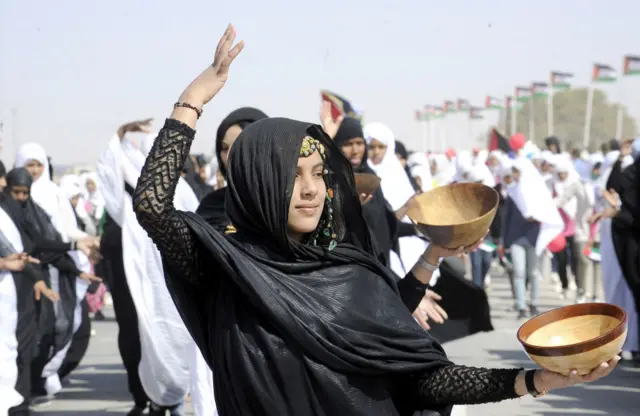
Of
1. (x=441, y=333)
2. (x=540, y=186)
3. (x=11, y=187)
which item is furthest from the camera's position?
(x=540, y=186)

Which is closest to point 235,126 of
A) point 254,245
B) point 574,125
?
point 254,245

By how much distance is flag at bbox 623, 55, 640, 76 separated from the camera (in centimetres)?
3459

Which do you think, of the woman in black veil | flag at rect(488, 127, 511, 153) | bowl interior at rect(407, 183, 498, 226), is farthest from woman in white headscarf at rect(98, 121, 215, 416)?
flag at rect(488, 127, 511, 153)

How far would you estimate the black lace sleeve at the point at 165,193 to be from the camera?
2.69m

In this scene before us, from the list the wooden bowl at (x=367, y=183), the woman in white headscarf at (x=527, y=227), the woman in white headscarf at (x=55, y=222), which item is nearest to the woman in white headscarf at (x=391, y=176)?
the woman in white headscarf at (x=55, y=222)

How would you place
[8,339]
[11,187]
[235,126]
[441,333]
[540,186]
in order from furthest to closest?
[540,186]
[11,187]
[441,333]
[8,339]
[235,126]

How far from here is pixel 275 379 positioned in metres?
2.77

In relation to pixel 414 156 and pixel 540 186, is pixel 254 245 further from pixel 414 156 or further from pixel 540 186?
pixel 414 156

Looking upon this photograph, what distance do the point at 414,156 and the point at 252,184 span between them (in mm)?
14165

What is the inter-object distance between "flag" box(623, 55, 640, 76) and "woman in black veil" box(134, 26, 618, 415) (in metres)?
33.2

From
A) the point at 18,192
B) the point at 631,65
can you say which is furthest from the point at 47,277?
the point at 631,65

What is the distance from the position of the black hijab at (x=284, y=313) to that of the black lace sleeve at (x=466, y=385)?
1.6 inches

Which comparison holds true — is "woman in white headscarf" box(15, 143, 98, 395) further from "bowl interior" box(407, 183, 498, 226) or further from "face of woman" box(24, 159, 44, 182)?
"bowl interior" box(407, 183, 498, 226)

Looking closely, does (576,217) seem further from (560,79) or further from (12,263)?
(560,79)
